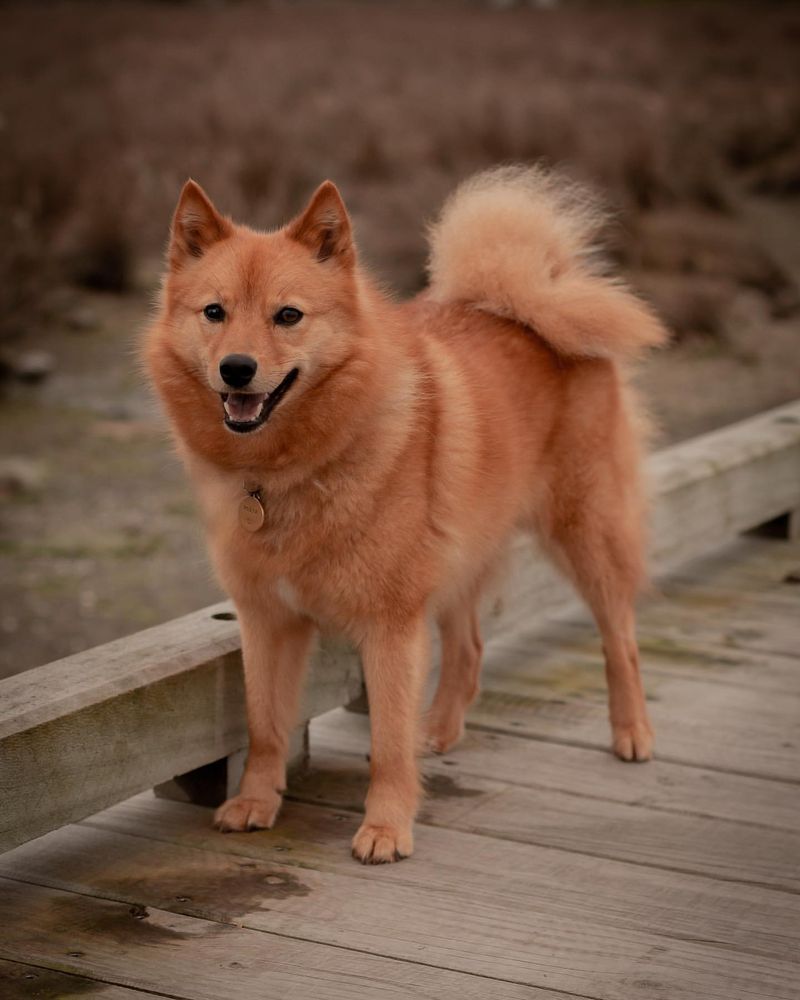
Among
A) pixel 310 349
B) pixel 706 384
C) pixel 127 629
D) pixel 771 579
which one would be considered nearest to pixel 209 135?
pixel 706 384

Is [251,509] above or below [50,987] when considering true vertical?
above

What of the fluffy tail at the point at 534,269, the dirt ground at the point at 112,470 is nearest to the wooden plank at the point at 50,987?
the fluffy tail at the point at 534,269

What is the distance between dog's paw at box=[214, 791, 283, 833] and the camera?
9.05 ft

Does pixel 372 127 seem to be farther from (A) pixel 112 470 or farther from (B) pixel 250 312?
(B) pixel 250 312

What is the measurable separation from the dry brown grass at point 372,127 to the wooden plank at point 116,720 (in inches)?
232

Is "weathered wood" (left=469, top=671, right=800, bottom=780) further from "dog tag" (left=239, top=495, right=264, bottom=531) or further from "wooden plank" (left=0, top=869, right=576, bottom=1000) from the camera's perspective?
"wooden plank" (left=0, top=869, right=576, bottom=1000)

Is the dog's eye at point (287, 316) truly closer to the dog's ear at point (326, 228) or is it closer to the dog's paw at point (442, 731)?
the dog's ear at point (326, 228)

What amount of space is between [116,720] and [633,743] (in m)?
1.21

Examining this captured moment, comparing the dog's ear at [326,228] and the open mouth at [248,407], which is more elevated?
the dog's ear at [326,228]

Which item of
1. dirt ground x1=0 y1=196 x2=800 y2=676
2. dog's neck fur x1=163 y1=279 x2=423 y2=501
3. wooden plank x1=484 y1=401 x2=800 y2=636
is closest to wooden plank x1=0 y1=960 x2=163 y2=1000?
dog's neck fur x1=163 y1=279 x2=423 y2=501

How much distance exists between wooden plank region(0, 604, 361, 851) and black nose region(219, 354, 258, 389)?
0.56 meters

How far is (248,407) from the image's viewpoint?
260 centimetres

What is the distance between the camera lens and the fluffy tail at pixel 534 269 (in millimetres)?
3285

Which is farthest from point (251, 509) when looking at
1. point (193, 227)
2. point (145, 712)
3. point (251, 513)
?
point (193, 227)
